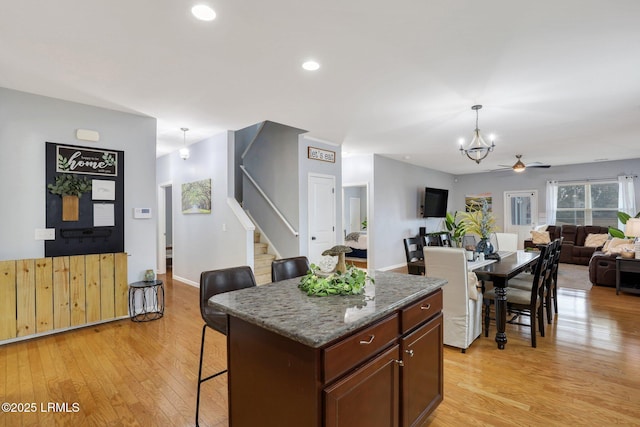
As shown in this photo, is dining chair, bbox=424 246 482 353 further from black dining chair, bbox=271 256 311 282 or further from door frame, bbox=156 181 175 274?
door frame, bbox=156 181 175 274

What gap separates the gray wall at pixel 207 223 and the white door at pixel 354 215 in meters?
6.11

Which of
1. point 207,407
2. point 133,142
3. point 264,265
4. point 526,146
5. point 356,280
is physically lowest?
point 207,407

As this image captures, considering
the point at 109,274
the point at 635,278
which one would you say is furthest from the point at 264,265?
the point at 635,278

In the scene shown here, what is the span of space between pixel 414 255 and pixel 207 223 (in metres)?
3.37

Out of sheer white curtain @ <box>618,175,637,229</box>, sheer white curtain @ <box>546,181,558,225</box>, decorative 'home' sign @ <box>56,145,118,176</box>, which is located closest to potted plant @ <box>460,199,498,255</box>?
decorative 'home' sign @ <box>56,145,118,176</box>

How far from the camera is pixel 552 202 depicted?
8922 mm

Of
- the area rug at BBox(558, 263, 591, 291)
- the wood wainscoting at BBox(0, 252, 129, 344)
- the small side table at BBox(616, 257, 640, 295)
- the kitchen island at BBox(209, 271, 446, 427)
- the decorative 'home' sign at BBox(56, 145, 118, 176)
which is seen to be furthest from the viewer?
the area rug at BBox(558, 263, 591, 291)

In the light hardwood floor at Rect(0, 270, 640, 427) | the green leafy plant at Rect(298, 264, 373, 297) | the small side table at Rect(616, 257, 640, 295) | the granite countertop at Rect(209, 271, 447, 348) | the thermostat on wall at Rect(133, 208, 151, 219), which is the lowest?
the light hardwood floor at Rect(0, 270, 640, 427)

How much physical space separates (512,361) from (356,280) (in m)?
1.97

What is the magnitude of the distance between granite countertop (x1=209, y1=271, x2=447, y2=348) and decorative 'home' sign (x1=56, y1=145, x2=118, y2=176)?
308cm

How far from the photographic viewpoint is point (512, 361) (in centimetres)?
278

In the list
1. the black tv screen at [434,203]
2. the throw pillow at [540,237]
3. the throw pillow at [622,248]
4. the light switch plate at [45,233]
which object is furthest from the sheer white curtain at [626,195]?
the light switch plate at [45,233]

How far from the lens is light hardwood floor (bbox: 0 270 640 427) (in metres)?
2.06

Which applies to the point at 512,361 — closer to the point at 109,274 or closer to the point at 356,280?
the point at 356,280
